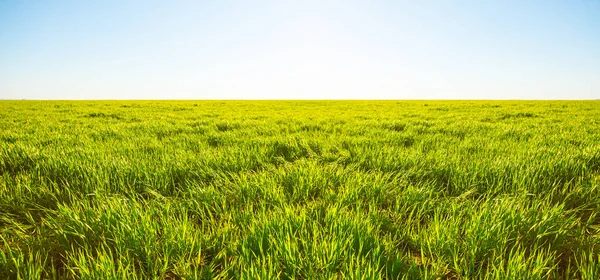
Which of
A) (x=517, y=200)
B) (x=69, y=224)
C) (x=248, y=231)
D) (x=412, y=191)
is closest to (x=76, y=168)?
(x=69, y=224)

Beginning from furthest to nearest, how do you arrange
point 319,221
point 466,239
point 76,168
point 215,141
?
point 215,141 → point 76,168 → point 319,221 → point 466,239

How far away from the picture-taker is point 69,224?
1.40 m

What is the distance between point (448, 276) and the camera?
117 centimetres

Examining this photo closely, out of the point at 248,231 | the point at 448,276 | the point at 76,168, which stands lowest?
the point at 448,276

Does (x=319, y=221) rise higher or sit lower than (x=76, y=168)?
lower

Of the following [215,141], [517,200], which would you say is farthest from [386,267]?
[215,141]

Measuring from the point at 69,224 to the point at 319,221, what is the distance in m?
1.35

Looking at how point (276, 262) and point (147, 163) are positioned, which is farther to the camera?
point (147, 163)

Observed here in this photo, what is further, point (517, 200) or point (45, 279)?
point (517, 200)

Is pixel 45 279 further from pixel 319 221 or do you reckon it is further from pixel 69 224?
pixel 319 221

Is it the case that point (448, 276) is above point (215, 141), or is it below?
below

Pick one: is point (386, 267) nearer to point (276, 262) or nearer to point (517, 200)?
point (276, 262)

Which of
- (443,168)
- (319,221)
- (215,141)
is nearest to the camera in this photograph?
(319,221)

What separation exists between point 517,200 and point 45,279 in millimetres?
A: 2627
